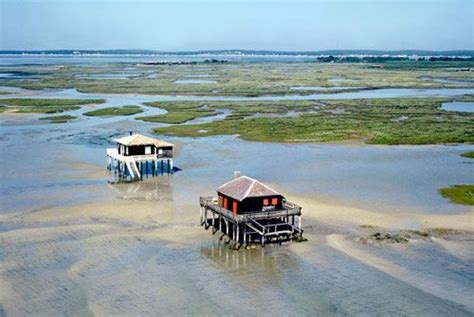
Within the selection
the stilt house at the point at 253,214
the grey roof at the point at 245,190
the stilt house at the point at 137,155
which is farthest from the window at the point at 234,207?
the stilt house at the point at 137,155

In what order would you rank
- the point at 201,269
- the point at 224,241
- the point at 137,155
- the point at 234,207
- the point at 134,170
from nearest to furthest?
the point at 201,269
the point at 234,207
the point at 224,241
the point at 137,155
the point at 134,170

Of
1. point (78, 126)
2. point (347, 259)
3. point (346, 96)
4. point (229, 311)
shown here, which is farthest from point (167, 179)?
point (346, 96)

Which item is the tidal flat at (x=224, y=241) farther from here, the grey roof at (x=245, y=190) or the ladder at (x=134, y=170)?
the grey roof at (x=245, y=190)

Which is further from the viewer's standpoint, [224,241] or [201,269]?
[224,241]

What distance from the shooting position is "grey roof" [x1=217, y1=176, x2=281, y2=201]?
3328 centimetres

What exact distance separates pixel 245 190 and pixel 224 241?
3081 mm

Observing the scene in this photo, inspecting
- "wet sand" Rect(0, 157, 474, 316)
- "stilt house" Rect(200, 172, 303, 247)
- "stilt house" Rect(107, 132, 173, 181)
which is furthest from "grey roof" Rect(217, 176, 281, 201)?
"stilt house" Rect(107, 132, 173, 181)

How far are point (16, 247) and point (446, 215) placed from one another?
83.2 feet

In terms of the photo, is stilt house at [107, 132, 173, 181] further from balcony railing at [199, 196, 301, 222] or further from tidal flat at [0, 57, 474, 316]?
balcony railing at [199, 196, 301, 222]

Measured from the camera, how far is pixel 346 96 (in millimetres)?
116375

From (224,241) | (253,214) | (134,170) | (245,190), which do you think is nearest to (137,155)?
(134,170)

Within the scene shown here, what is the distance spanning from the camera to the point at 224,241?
33.9 m

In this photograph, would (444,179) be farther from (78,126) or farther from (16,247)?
(78,126)

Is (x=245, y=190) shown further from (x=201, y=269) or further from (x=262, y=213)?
(x=201, y=269)
